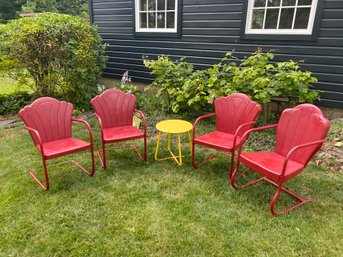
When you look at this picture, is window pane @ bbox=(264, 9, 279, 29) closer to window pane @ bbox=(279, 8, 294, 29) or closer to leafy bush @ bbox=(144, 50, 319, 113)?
window pane @ bbox=(279, 8, 294, 29)

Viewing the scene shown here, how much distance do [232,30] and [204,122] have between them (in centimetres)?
179

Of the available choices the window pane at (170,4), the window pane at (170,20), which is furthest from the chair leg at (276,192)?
the window pane at (170,4)

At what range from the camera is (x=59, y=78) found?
494 centimetres

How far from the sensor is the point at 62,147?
290cm

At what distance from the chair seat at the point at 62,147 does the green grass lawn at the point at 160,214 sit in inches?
15.2

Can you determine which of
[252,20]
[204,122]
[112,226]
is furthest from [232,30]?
[112,226]

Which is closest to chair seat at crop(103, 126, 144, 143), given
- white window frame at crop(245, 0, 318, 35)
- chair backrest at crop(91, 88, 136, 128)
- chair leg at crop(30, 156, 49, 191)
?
chair backrest at crop(91, 88, 136, 128)

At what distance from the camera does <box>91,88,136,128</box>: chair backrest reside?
136 inches

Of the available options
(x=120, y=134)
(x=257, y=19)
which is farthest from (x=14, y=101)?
(x=257, y=19)

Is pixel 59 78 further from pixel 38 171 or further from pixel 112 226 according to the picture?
pixel 112 226

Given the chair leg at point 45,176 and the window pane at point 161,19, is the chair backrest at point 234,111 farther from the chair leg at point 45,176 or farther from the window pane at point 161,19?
the window pane at point 161,19

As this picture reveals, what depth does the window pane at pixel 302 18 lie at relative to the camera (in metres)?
4.16

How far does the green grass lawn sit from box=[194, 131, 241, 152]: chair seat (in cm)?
41

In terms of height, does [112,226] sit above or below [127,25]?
below
